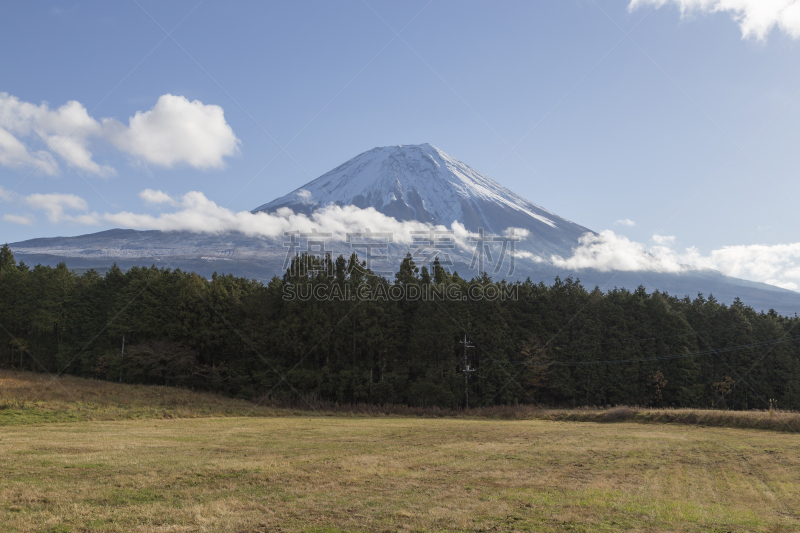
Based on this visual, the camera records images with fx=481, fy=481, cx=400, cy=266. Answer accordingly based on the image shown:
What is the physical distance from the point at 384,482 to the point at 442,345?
31.3 meters

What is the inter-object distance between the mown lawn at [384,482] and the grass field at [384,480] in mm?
48

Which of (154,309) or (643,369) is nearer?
(643,369)

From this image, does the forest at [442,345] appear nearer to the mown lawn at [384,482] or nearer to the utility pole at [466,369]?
Answer: the utility pole at [466,369]

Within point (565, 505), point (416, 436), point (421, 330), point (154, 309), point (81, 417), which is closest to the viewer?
point (565, 505)

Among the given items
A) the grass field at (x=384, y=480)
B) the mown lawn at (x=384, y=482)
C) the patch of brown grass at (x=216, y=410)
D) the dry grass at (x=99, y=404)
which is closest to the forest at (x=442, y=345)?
the patch of brown grass at (x=216, y=410)

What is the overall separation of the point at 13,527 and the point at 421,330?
3678cm

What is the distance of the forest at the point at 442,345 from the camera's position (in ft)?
140

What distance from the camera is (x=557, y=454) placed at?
16422mm

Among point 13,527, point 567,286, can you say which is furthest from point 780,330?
point 13,527

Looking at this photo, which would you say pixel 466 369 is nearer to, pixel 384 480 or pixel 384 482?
pixel 384 480

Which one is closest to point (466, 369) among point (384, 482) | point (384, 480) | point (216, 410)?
point (216, 410)

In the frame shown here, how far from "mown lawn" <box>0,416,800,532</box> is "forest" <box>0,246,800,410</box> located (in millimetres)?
22577

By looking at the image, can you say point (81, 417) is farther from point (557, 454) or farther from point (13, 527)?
point (557, 454)

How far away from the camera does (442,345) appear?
42.5 metres
